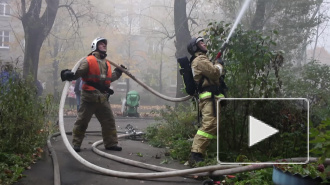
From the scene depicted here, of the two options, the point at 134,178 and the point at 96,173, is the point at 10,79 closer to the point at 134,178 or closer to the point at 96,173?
the point at 96,173

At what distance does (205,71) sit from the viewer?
243 inches

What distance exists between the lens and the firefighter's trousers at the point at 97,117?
7.44 meters

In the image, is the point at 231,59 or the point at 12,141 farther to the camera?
the point at 231,59

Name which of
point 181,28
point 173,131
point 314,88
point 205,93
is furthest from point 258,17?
point 205,93

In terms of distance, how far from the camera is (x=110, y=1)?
34500mm

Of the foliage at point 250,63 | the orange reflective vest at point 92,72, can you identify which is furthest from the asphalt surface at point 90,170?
the foliage at point 250,63

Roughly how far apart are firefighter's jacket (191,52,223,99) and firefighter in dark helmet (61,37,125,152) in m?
2.01

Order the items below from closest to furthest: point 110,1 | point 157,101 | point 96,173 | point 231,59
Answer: point 96,173, point 231,59, point 110,1, point 157,101

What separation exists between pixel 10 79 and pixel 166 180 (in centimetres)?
294

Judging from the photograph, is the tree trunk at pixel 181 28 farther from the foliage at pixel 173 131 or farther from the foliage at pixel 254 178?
the foliage at pixel 254 178

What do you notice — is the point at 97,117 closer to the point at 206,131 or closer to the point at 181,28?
the point at 206,131

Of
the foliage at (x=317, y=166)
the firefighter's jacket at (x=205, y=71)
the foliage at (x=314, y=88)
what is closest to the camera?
the foliage at (x=317, y=166)

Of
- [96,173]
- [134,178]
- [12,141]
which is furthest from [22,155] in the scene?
[134,178]
